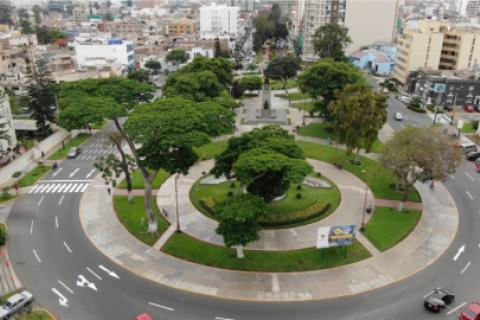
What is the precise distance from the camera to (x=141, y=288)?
3575 centimetres

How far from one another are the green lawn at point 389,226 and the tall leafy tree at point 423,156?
148 inches

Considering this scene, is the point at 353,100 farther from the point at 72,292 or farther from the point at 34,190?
the point at 34,190

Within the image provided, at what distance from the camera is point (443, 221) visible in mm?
46781

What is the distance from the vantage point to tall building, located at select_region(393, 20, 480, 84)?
10738cm

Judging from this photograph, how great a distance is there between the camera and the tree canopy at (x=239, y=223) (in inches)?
1396

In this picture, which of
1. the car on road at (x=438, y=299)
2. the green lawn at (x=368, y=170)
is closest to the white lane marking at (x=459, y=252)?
the car on road at (x=438, y=299)

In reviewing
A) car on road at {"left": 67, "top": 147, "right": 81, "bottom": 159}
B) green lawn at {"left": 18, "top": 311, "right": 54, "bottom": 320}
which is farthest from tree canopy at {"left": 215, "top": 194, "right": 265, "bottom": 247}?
car on road at {"left": 67, "top": 147, "right": 81, "bottom": 159}

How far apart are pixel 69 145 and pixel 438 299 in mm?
64522

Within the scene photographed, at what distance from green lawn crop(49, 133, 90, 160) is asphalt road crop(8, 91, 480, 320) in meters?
21.1

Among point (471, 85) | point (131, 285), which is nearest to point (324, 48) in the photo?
point (471, 85)

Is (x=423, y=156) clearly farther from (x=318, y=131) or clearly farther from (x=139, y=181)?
(x=139, y=181)

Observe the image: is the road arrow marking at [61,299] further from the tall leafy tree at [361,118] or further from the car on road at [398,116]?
the car on road at [398,116]

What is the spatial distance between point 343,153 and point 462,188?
19040mm

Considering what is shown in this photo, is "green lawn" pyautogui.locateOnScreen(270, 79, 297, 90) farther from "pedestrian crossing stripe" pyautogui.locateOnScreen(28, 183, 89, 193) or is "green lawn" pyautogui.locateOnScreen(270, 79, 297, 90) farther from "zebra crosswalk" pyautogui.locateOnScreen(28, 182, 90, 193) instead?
"pedestrian crossing stripe" pyautogui.locateOnScreen(28, 183, 89, 193)
